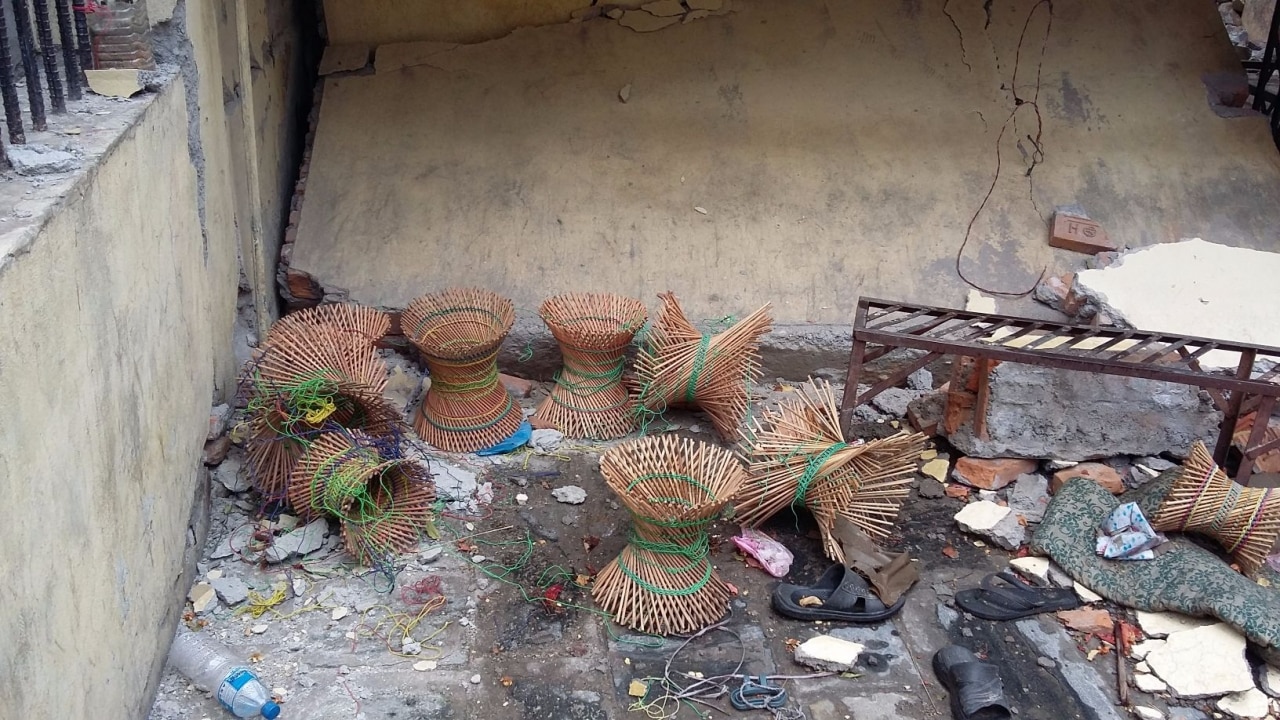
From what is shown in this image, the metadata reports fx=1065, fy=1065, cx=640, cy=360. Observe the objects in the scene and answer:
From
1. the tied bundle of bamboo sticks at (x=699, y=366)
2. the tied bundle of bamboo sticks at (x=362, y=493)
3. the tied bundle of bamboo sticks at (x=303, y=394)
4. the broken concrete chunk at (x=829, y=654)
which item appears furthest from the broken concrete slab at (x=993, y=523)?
the tied bundle of bamboo sticks at (x=303, y=394)

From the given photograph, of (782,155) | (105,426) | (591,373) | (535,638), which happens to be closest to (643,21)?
(782,155)

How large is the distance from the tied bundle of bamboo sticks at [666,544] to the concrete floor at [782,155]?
5.64 feet

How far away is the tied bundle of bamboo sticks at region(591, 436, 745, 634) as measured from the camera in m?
4.07

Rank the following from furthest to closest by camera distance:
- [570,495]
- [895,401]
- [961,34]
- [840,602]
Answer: [961,34]
[895,401]
[570,495]
[840,602]

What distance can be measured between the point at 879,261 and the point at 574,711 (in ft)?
10.5

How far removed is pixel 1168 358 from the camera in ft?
17.1

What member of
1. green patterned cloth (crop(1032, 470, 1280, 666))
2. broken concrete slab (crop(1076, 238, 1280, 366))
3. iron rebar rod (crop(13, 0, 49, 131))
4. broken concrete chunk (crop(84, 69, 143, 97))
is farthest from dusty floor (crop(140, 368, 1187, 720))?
iron rebar rod (crop(13, 0, 49, 131))

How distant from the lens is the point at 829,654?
3.98m

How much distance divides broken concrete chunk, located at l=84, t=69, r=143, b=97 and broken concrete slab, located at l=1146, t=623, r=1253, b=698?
4.33 m

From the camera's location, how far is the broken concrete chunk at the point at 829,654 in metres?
3.95

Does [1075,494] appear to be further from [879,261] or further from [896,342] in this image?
[879,261]

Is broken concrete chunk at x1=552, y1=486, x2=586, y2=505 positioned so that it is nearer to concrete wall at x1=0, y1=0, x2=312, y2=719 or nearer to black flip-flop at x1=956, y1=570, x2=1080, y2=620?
concrete wall at x1=0, y1=0, x2=312, y2=719

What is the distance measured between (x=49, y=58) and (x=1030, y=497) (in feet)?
14.5

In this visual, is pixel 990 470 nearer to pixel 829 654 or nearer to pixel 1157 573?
pixel 1157 573
